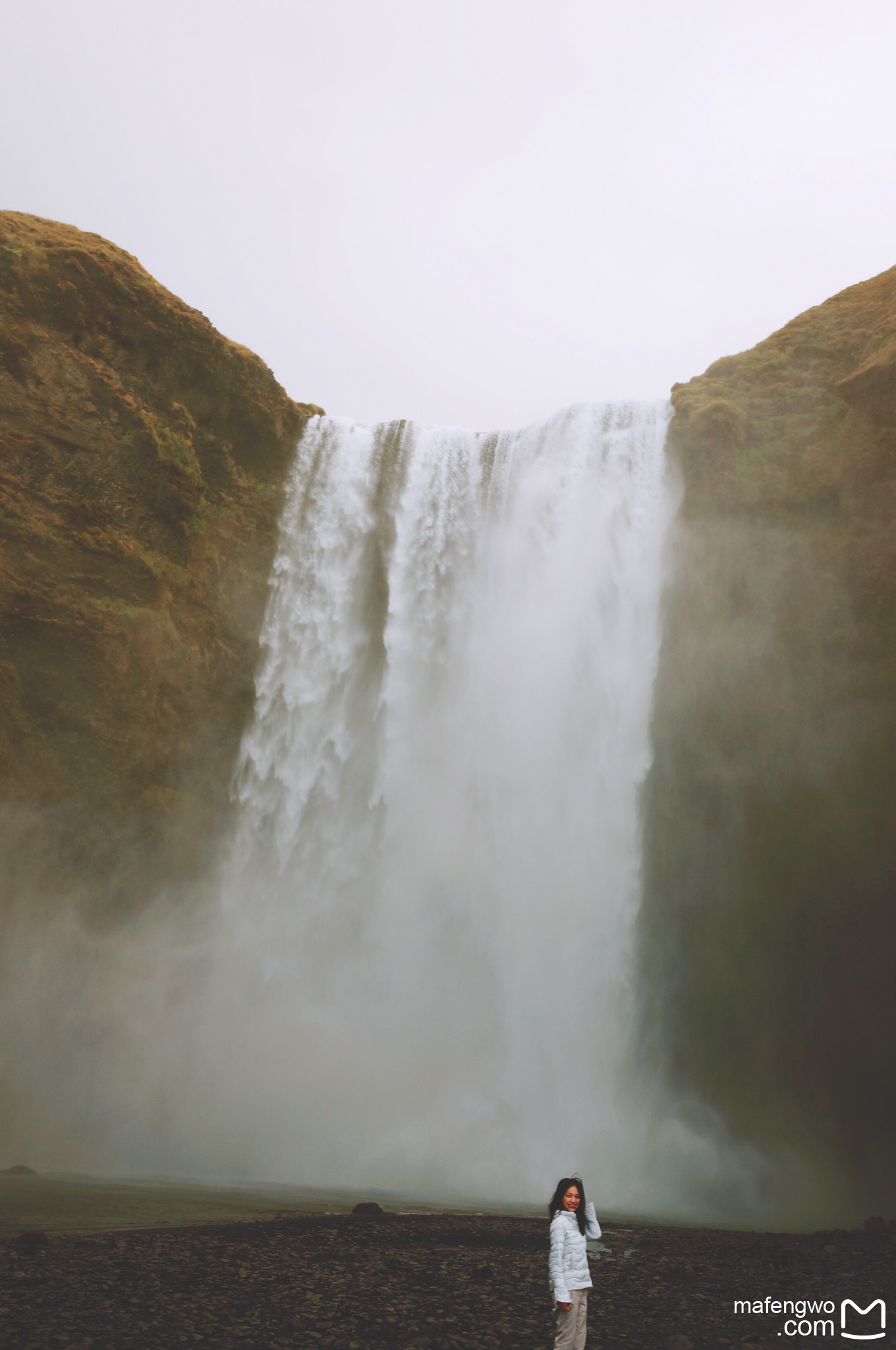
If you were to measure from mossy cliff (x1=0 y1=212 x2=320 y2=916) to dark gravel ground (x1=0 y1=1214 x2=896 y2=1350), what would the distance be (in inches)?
374

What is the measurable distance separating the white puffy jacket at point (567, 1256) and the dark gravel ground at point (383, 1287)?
1.33m

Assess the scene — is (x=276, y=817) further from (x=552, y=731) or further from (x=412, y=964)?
(x=552, y=731)

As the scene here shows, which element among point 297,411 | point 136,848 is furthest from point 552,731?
point 297,411

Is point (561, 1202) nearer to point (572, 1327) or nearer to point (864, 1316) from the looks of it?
point (572, 1327)

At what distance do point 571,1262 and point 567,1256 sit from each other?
33 millimetres

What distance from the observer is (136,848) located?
616 inches

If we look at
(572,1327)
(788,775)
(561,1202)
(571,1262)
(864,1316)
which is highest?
(788,775)

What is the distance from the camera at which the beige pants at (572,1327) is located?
405cm

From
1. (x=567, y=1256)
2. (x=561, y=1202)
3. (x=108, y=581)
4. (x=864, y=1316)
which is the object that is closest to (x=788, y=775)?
(x=864, y=1316)

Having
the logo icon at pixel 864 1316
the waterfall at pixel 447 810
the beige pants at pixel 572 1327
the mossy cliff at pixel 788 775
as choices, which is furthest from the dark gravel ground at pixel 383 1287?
the mossy cliff at pixel 788 775

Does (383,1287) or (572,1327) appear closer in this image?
(572,1327)

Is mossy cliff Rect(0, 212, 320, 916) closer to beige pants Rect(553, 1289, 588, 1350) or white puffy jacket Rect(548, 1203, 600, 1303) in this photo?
white puffy jacket Rect(548, 1203, 600, 1303)

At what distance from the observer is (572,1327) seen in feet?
13.4

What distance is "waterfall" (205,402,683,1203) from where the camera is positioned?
527 inches
